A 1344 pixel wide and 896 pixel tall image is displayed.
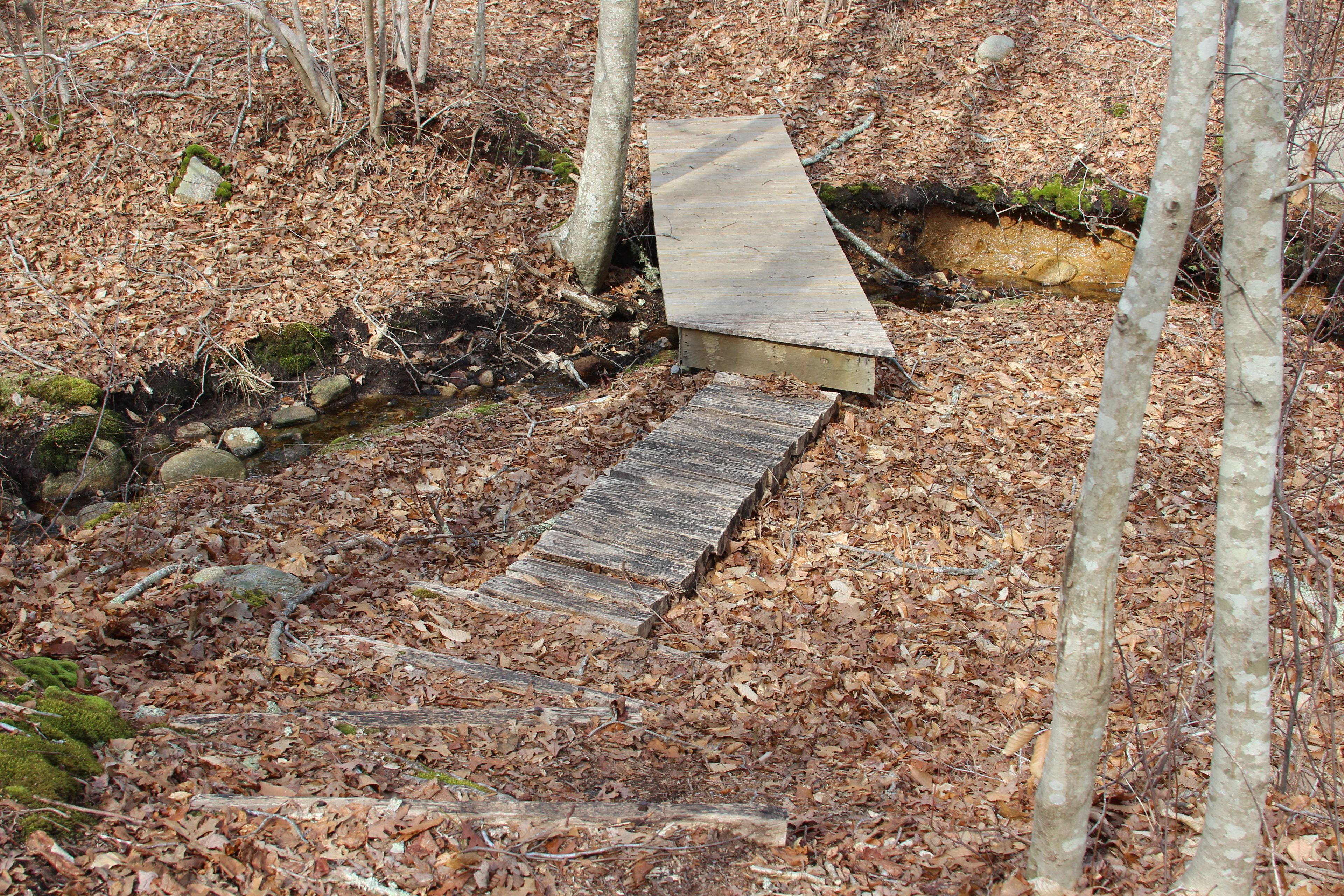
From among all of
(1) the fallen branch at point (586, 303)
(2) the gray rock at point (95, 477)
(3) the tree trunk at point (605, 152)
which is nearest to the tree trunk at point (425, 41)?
(3) the tree trunk at point (605, 152)

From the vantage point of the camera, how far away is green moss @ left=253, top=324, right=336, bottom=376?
294 inches

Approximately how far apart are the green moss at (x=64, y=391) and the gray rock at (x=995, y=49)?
35.2ft

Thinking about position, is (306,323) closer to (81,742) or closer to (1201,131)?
(81,742)

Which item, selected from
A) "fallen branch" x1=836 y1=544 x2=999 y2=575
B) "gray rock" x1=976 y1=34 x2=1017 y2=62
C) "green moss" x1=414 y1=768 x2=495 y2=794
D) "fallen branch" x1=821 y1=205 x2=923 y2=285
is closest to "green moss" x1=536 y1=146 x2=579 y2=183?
"fallen branch" x1=821 y1=205 x2=923 y2=285

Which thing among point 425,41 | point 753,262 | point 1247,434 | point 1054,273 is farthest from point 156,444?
point 1054,273

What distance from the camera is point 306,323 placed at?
771 centimetres

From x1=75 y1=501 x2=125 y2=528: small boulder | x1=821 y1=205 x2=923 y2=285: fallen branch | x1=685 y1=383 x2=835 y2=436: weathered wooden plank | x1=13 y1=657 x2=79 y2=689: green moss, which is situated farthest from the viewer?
x1=821 y1=205 x2=923 y2=285: fallen branch

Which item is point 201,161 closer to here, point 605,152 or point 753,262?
point 605,152

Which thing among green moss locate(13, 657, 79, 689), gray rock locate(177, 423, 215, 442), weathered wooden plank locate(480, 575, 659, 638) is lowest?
gray rock locate(177, 423, 215, 442)

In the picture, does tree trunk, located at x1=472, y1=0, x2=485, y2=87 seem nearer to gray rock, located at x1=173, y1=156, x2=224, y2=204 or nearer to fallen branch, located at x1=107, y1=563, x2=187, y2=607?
gray rock, located at x1=173, y1=156, x2=224, y2=204

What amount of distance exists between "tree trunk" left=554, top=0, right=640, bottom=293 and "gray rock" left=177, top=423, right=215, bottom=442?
3587 millimetres

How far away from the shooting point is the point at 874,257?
33.1 feet

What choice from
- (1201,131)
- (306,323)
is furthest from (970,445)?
(306,323)

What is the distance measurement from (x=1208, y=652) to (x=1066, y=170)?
854 cm
